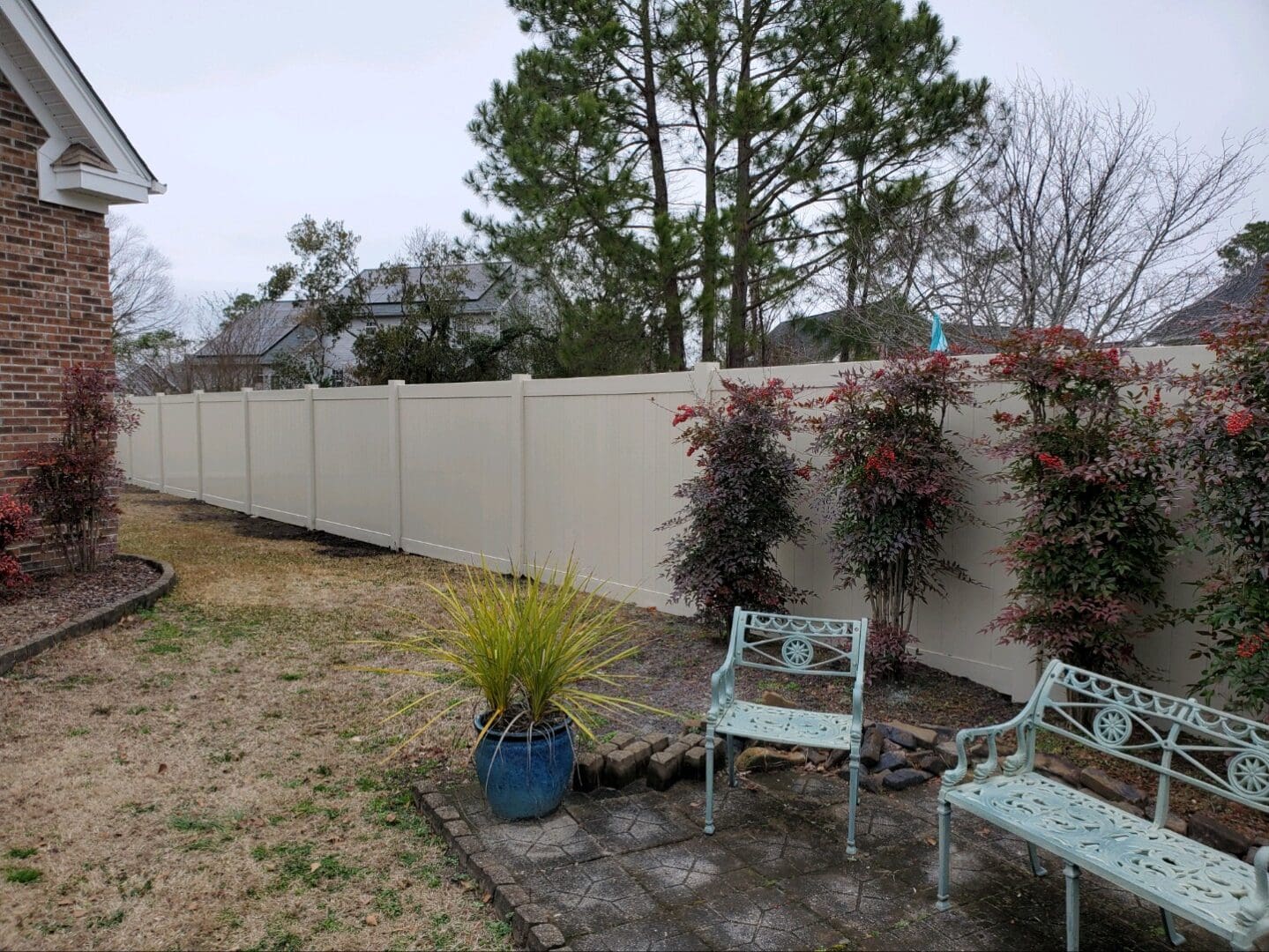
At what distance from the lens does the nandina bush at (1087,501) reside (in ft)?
13.7

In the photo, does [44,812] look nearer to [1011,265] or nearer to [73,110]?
[73,110]

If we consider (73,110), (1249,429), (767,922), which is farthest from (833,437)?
(73,110)

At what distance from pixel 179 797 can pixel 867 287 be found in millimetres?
11042

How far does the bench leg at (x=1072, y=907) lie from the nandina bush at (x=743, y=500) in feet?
11.1

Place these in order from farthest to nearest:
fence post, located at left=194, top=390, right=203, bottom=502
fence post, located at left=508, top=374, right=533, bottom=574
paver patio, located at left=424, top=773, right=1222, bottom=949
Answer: fence post, located at left=194, top=390, right=203, bottom=502, fence post, located at left=508, top=374, right=533, bottom=574, paver patio, located at left=424, top=773, right=1222, bottom=949

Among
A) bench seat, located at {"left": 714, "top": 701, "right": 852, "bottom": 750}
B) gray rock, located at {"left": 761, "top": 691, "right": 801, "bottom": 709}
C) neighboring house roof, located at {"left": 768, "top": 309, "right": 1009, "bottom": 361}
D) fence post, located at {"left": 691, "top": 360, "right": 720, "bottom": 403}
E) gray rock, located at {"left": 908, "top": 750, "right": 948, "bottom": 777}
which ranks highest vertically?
neighboring house roof, located at {"left": 768, "top": 309, "right": 1009, "bottom": 361}

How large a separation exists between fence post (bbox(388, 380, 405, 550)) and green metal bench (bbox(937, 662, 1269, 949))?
335 inches

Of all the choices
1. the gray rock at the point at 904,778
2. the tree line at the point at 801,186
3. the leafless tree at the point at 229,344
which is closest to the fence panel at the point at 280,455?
the tree line at the point at 801,186

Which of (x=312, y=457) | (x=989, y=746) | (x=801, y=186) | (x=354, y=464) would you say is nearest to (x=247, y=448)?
(x=312, y=457)

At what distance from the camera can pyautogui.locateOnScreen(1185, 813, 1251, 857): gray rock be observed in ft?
10.8

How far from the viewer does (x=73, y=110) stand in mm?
7582

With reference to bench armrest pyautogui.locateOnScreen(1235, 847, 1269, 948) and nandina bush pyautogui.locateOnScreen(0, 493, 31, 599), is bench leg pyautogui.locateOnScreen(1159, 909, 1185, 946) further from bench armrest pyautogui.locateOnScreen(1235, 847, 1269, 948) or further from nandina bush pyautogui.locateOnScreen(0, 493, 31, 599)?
nandina bush pyautogui.locateOnScreen(0, 493, 31, 599)

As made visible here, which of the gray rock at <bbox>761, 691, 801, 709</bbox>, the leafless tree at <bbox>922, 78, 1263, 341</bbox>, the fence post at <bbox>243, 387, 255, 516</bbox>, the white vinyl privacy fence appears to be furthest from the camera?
the fence post at <bbox>243, 387, 255, 516</bbox>

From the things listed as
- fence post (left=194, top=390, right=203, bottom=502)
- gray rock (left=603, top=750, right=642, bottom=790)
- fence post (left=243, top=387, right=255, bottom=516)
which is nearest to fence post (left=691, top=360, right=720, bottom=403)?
gray rock (left=603, top=750, right=642, bottom=790)
